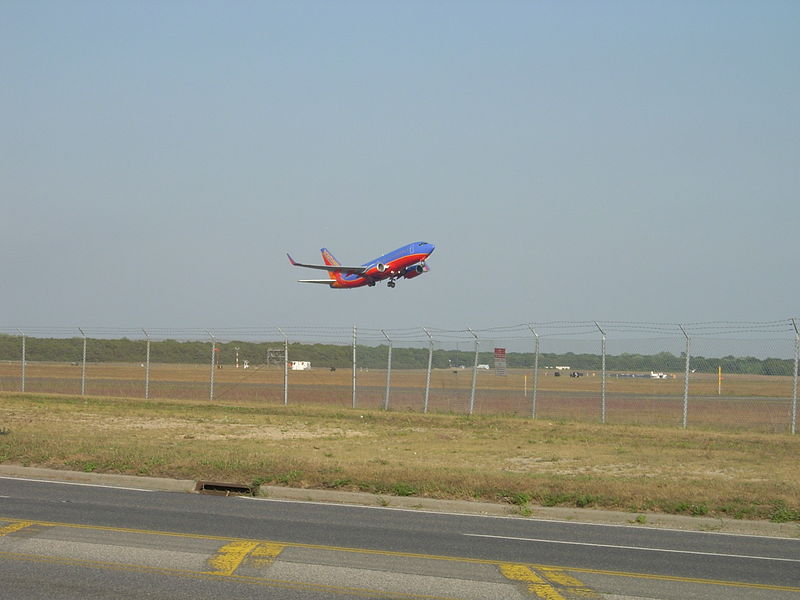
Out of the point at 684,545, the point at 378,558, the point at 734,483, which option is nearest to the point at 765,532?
the point at 684,545

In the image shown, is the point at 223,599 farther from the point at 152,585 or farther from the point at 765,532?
the point at 765,532

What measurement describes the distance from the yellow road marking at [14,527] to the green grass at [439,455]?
15.1 feet

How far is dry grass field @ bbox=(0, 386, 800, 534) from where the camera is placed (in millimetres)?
14398

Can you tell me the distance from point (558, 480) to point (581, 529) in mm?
3299

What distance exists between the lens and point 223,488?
15.0 metres

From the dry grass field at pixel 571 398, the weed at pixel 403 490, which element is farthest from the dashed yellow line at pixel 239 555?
the dry grass field at pixel 571 398

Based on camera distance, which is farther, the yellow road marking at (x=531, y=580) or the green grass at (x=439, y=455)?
the green grass at (x=439, y=455)

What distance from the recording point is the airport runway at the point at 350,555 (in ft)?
27.6

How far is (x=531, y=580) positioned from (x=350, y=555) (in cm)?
200

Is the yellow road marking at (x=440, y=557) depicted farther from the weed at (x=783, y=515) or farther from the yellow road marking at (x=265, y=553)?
the weed at (x=783, y=515)

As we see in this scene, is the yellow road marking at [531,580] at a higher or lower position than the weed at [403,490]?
higher

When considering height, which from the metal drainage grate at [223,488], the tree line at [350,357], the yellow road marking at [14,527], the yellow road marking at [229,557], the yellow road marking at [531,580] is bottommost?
the metal drainage grate at [223,488]

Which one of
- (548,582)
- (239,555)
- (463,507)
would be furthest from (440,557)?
(463,507)

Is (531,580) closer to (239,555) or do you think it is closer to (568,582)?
(568,582)
